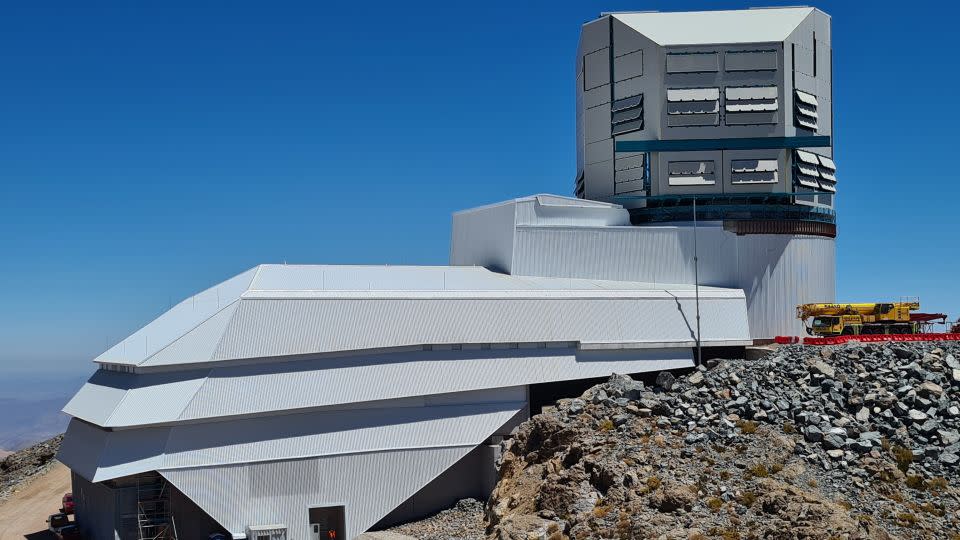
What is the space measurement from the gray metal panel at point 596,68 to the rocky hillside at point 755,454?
19.7 m

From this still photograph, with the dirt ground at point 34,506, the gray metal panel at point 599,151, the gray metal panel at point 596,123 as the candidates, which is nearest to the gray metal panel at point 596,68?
the gray metal panel at point 596,123

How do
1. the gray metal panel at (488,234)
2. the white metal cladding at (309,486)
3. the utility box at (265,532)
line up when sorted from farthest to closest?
the gray metal panel at (488,234), the utility box at (265,532), the white metal cladding at (309,486)

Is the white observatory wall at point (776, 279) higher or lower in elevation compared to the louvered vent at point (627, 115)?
lower

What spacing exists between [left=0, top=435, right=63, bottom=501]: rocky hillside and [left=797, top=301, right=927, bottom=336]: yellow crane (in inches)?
1677

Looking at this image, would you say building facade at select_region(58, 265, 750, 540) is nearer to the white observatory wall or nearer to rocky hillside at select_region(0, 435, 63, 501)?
the white observatory wall

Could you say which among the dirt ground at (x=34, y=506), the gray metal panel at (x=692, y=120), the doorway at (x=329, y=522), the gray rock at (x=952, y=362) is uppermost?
the gray metal panel at (x=692, y=120)

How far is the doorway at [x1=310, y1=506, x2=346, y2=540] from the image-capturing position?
4119cm

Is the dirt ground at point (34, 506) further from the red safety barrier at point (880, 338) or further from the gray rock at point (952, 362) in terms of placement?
the gray rock at point (952, 362)

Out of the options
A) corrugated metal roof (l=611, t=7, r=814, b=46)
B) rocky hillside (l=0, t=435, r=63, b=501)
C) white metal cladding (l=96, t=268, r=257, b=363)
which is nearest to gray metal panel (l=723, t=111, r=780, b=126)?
corrugated metal roof (l=611, t=7, r=814, b=46)

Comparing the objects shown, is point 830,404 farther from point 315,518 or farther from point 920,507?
point 315,518

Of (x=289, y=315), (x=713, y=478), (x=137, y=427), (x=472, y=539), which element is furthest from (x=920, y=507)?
(x=137, y=427)

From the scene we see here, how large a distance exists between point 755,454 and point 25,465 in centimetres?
4666

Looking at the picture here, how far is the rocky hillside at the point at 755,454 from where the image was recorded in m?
32.5

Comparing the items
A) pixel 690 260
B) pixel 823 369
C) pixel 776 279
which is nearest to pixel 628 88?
pixel 690 260
